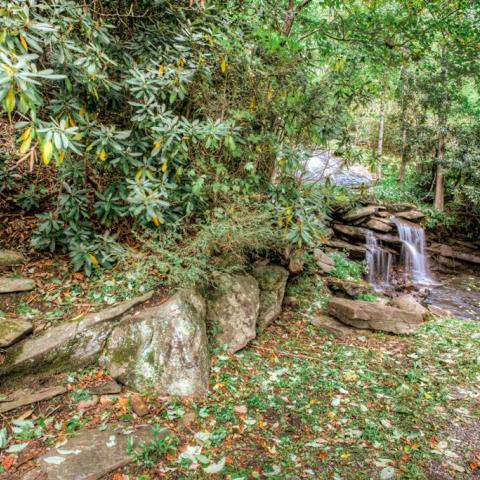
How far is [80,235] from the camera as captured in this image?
3.91 meters

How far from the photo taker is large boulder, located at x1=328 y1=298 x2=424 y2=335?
5.28 meters

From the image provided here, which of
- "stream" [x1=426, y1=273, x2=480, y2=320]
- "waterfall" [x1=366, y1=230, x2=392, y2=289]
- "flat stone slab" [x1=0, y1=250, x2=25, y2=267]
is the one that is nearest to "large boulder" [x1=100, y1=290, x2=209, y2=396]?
"flat stone slab" [x1=0, y1=250, x2=25, y2=267]

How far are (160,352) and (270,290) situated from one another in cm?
221

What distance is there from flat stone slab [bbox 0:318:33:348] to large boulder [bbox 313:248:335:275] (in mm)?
4688

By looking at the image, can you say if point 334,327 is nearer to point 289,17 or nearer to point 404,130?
point 289,17

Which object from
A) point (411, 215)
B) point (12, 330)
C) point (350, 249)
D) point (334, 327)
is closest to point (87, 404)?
point (12, 330)

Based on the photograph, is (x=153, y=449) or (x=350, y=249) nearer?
(x=153, y=449)

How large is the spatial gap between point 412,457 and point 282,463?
41.2 inches

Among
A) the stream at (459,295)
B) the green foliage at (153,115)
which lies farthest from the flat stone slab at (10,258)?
the stream at (459,295)

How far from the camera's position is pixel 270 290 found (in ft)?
16.8

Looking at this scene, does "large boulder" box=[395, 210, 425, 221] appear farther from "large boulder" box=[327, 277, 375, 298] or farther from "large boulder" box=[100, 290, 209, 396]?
"large boulder" box=[100, 290, 209, 396]

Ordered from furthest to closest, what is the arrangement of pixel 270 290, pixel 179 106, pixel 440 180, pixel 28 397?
pixel 440 180, pixel 270 290, pixel 179 106, pixel 28 397

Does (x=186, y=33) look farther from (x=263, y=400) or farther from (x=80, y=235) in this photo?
(x=263, y=400)

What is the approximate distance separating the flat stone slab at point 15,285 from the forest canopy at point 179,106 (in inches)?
18.3
